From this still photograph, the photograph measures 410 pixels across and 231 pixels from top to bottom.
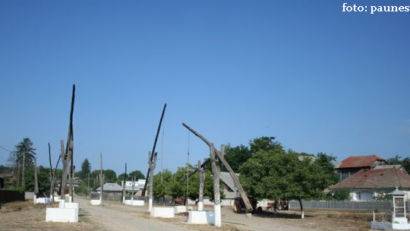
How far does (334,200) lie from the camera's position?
207 feet

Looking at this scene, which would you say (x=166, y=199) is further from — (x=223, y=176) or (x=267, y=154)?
(x=267, y=154)

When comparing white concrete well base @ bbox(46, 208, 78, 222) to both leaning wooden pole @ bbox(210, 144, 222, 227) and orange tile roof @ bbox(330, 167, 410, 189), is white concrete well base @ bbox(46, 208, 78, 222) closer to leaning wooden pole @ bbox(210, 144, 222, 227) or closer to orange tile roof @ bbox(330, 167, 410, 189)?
leaning wooden pole @ bbox(210, 144, 222, 227)

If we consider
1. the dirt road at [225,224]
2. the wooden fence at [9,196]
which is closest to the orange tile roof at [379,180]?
the dirt road at [225,224]

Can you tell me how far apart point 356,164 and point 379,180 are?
2833 centimetres

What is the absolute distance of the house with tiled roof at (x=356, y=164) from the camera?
298ft

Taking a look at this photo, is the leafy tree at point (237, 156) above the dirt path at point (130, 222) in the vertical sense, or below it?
above

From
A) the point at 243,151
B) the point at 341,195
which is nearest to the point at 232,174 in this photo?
the point at 341,195

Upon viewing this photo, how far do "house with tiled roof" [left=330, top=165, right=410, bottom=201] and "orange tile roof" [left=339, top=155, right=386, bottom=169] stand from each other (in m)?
21.4

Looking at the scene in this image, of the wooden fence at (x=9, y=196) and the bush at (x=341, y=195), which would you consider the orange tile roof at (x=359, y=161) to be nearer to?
the bush at (x=341, y=195)

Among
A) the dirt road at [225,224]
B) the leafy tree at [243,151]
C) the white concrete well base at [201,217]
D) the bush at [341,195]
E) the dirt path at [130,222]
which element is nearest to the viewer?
the dirt path at [130,222]

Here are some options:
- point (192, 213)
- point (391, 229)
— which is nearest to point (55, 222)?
point (192, 213)

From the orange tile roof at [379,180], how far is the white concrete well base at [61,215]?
156 feet

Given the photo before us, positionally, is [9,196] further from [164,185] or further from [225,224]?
[225,224]

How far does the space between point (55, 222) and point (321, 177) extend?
91.0ft
